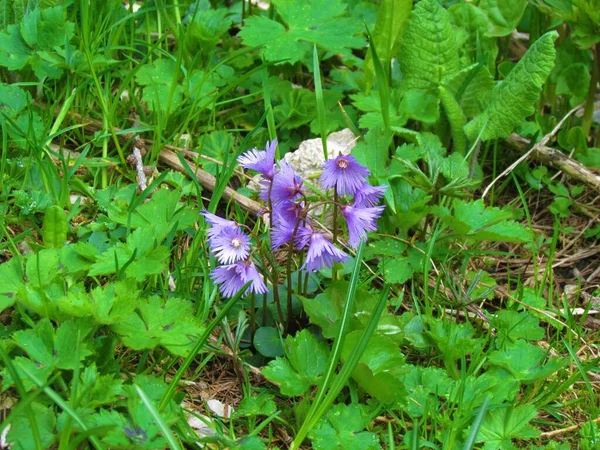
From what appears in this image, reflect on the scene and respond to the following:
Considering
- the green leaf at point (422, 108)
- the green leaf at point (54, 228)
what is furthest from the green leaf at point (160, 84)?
the green leaf at point (422, 108)

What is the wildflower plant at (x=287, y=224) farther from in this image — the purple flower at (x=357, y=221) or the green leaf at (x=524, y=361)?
the green leaf at (x=524, y=361)

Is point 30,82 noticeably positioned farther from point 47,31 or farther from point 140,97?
point 140,97

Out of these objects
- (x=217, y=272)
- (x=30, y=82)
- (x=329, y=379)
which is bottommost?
(x=329, y=379)

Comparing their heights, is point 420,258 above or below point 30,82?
below

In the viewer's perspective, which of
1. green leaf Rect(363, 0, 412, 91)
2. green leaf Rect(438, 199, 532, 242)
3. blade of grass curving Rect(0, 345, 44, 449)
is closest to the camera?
blade of grass curving Rect(0, 345, 44, 449)

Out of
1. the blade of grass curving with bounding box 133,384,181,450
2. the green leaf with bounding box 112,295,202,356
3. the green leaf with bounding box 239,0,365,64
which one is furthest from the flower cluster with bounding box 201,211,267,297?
the green leaf with bounding box 239,0,365,64

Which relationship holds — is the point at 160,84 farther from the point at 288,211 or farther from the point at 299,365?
the point at 299,365

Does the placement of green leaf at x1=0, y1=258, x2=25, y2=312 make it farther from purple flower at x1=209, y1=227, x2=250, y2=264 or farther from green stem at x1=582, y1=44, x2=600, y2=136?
green stem at x1=582, y1=44, x2=600, y2=136

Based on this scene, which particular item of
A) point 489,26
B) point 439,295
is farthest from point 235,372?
point 489,26
